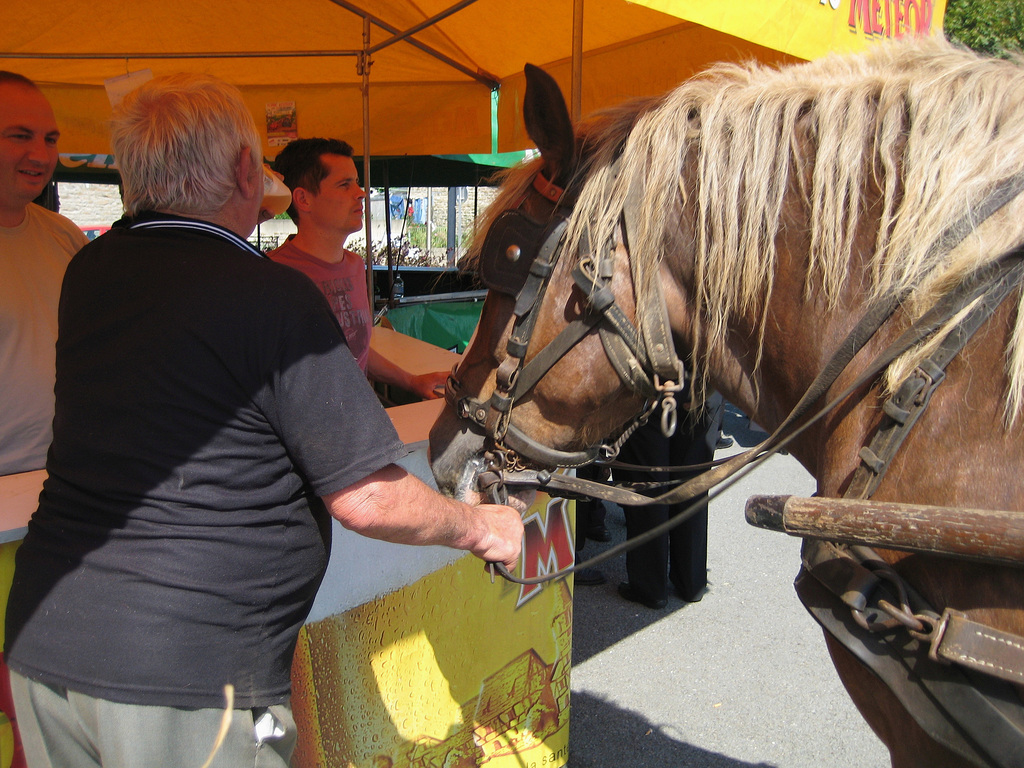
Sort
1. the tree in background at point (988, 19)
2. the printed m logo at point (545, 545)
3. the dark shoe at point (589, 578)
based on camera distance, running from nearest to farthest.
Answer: the printed m logo at point (545, 545) < the dark shoe at point (589, 578) < the tree in background at point (988, 19)

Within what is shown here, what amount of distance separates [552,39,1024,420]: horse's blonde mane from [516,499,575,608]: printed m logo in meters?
1.04

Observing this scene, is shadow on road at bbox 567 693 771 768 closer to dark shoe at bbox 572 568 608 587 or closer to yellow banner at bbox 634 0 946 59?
dark shoe at bbox 572 568 608 587

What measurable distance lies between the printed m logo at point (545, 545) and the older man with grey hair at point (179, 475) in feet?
3.38

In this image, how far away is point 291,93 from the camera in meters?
4.71

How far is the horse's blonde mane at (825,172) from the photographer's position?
0.95 meters

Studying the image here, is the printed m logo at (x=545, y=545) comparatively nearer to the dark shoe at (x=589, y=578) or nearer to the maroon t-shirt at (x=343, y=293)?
the maroon t-shirt at (x=343, y=293)

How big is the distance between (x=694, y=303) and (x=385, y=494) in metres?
0.65

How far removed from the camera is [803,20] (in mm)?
2010

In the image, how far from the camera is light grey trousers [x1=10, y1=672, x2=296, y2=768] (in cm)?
106

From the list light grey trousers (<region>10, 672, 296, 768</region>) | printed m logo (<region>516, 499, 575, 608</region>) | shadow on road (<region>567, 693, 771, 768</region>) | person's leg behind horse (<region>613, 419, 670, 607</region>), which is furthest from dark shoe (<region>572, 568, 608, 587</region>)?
light grey trousers (<region>10, 672, 296, 768</region>)

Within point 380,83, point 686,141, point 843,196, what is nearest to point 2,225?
point 686,141

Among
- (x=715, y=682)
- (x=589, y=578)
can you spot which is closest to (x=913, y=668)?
(x=715, y=682)

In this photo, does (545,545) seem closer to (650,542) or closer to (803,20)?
(650,542)

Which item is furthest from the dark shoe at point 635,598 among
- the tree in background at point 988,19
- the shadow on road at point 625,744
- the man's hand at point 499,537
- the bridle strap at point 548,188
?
the tree in background at point 988,19
